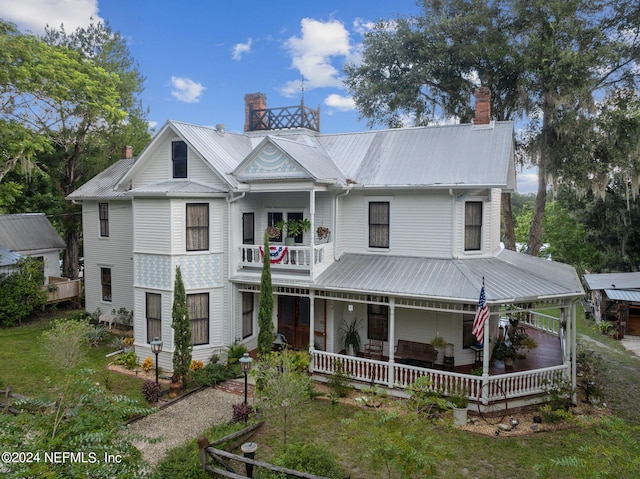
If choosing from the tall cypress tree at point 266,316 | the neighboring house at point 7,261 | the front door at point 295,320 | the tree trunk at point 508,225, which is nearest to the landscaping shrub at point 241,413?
the tall cypress tree at point 266,316

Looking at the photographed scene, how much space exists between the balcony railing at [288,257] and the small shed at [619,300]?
16.5 metres

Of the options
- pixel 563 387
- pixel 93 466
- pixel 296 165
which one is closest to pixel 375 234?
pixel 296 165

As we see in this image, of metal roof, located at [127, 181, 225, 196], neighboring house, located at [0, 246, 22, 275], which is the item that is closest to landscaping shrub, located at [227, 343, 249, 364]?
metal roof, located at [127, 181, 225, 196]

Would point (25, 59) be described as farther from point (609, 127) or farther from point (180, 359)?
point (609, 127)

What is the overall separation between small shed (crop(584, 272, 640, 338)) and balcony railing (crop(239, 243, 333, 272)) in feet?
54.2

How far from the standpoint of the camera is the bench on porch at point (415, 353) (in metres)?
14.8

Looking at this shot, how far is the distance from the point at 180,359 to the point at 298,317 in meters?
5.14

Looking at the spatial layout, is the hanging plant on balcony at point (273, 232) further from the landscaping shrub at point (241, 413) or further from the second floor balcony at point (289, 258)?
the landscaping shrub at point (241, 413)

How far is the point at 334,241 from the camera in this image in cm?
1661

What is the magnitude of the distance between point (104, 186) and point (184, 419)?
14.3 meters

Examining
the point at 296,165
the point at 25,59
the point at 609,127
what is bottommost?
the point at 296,165

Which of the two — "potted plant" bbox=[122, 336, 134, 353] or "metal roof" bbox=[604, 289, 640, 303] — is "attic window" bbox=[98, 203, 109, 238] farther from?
"metal roof" bbox=[604, 289, 640, 303]

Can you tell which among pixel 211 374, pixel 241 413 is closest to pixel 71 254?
pixel 211 374

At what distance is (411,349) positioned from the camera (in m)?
15.2
